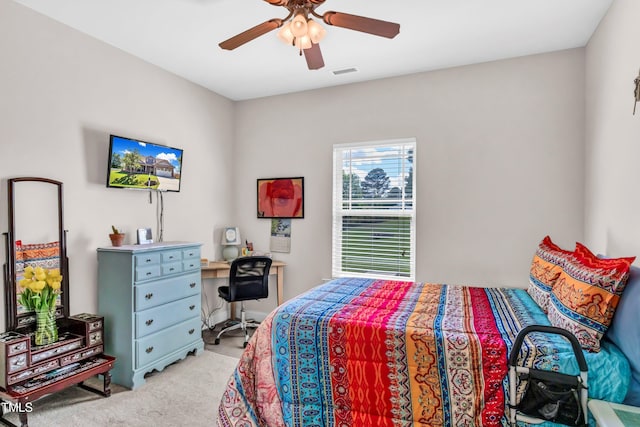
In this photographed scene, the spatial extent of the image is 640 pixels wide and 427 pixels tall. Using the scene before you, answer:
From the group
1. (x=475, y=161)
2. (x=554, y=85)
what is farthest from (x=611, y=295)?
(x=554, y=85)

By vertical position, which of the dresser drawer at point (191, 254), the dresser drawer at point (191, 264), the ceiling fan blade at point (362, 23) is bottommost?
the dresser drawer at point (191, 264)

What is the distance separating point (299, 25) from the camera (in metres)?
1.99

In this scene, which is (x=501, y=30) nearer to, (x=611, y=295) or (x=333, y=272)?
(x=611, y=295)

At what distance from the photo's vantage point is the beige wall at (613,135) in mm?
2164

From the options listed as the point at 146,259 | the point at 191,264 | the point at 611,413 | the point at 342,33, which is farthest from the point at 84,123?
the point at 611,413

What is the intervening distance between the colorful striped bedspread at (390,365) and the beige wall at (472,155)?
4.06ft

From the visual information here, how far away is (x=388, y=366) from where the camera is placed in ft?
6.10

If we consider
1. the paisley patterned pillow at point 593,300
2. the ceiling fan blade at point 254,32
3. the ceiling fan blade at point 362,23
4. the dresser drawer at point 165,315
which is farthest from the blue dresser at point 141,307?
the paisley patterned pillow at point 593,300

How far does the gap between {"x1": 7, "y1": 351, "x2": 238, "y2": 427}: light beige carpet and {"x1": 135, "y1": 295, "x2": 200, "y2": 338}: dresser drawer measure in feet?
1.35

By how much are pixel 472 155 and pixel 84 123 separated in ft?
11.6

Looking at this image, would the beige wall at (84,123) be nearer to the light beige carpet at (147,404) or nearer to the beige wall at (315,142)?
the beige wall at (315,142)

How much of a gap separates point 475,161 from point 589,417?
8.03 feet

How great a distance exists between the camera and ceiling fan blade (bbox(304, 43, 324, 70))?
2.33 meters

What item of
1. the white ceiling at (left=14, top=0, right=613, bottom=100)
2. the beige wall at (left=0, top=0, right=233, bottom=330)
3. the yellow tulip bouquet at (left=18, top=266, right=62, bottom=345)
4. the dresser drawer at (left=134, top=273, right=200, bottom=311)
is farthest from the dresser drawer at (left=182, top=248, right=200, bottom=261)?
the white ceiling at (left=14, top=0, right=613, bottom=100)
